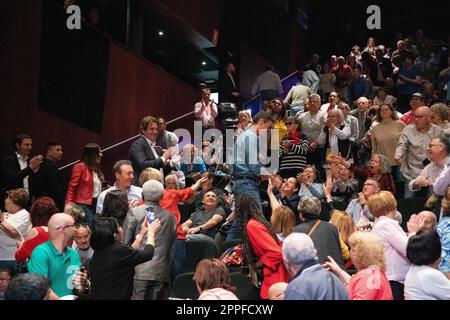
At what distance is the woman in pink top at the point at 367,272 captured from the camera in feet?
11.9

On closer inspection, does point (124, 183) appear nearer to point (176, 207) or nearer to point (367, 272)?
point (176, 207)

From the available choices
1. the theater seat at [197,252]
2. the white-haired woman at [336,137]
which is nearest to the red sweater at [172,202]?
the theater seat at [197,252]

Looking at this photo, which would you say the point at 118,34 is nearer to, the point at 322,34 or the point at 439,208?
the point at 322,34

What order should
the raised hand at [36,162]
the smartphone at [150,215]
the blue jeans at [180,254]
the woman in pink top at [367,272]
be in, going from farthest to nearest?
the raised hand at [36,162] < the blue jeans at [180,254] < the smartphone at [150,215] < the woman in pink top at [367,272]

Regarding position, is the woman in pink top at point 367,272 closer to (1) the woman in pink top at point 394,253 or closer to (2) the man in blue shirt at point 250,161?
(1) the woman in pink top at point 394,253

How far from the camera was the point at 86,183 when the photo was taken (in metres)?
6.36

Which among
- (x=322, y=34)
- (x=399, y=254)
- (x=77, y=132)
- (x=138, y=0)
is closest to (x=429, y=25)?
(x=322, y=34)

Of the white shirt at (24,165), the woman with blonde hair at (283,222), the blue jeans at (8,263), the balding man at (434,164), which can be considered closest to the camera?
the woman with blonde hair at (283,222)

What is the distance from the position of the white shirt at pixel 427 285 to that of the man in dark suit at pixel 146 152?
11.1 feet

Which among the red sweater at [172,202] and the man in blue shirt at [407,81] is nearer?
the red sweater at [172,202]

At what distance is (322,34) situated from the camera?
52.9 feet

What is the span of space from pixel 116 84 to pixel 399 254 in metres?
6.33

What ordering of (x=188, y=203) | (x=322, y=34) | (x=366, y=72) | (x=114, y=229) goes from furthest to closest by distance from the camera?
(x=322, y=34), (x=366, y=72), (x=188, y=203), (x=114, y=229)

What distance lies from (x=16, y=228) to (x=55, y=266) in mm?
1448
